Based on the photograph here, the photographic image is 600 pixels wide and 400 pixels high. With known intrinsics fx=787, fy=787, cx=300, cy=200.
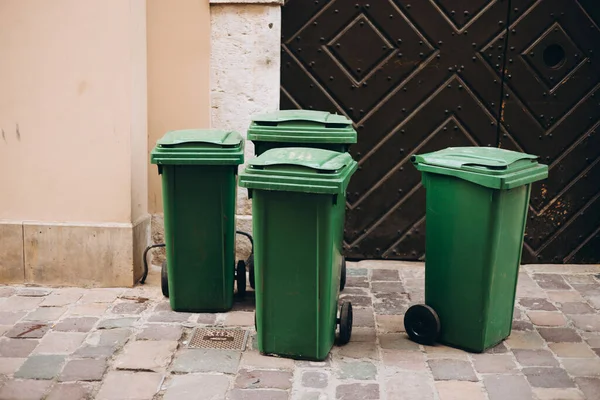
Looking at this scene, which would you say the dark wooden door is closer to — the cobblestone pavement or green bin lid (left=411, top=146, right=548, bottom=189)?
the cobblestone pavement

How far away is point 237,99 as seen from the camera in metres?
6.54

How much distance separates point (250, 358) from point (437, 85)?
314 centimetres

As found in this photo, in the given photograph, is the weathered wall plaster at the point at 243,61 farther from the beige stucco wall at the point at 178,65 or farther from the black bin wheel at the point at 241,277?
the black bin wheel at the point at 241,277

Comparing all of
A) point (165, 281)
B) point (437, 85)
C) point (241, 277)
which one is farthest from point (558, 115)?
point (165, 281)

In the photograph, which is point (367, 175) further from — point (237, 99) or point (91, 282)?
point (91, 282)

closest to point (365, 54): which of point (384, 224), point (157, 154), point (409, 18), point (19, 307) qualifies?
point (409, 18)

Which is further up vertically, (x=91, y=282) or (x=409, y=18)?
(x=409, y=18)

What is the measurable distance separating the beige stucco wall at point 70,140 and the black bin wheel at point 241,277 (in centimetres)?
89

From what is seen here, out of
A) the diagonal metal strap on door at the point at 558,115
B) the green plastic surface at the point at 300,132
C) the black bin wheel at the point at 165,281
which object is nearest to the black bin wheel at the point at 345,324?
the green plastic surface at the point at 300,132

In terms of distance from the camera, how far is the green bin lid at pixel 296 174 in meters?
4.53

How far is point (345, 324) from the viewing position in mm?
5070

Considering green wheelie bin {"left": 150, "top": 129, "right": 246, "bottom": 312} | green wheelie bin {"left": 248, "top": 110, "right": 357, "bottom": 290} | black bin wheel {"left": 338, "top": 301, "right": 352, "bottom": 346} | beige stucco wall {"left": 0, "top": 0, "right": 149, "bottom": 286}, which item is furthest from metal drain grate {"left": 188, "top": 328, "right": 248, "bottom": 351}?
beige stucco wall {"left": 0, "top": 0, "right": 149, "bottom": 286}

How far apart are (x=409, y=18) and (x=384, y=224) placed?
5.91 ft

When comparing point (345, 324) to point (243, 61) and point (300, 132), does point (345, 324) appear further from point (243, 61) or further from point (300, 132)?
point (243, 61)
